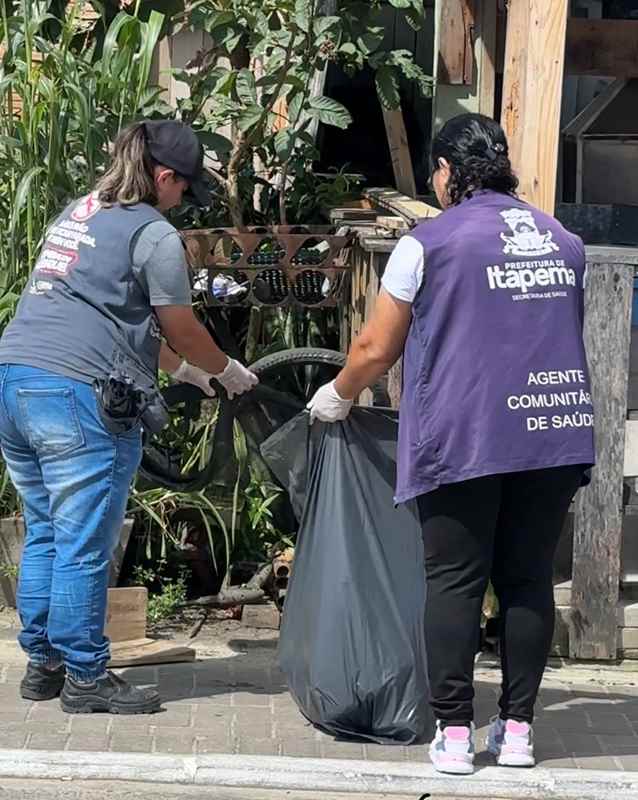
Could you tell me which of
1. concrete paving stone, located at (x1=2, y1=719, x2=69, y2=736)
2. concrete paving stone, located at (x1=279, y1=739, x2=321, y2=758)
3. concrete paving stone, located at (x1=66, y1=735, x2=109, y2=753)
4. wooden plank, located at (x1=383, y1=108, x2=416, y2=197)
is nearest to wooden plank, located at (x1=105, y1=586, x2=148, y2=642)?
concrete paving stone, located at (x1=2, y1=719, x2=69, y2=736)

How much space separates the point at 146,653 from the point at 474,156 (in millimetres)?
2106

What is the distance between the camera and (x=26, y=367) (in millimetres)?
4031

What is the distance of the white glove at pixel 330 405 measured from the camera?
399cm

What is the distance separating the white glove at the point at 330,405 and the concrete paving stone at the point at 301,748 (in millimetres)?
929

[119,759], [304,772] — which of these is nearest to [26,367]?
[119,759]

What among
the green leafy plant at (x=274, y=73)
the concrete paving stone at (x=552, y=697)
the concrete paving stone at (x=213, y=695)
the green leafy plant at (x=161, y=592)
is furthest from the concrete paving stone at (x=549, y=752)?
the green leafy plant at (x=274, y=73)

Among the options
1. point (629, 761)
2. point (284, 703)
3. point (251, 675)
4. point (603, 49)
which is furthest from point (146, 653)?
point (603, 49)

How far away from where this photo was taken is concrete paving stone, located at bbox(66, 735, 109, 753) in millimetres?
3963

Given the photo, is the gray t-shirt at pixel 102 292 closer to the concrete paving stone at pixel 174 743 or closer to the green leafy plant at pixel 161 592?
the concrete paving stone at pixel 174 743

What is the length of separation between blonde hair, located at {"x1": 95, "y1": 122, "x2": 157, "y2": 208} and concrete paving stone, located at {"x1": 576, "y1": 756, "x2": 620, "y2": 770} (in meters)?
2.02

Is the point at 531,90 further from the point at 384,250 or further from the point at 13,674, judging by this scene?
the point at 13,674

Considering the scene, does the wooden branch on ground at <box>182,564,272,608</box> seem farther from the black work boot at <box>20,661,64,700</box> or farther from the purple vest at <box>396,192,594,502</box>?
the purple vest at <box>396,192,594,502</box>

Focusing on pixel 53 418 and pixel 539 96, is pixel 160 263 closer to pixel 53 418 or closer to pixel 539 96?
pixel 53 418

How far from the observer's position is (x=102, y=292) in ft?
13.1
